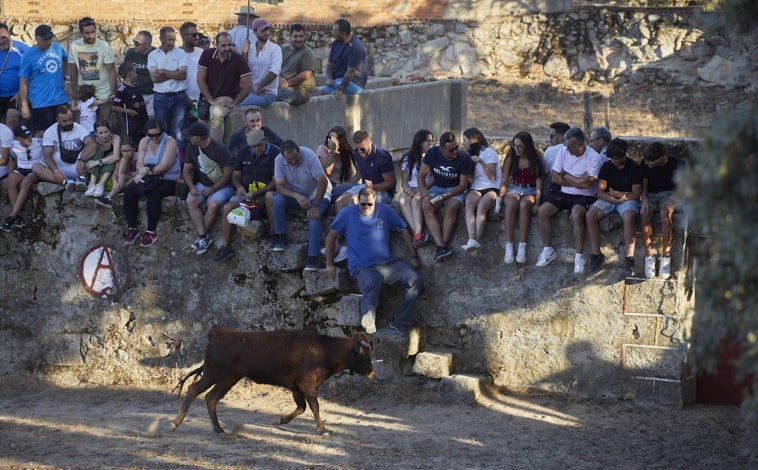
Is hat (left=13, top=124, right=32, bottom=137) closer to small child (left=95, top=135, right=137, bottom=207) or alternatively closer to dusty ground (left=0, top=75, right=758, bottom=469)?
small child (left=95, top=135, right=137, bottom=207)

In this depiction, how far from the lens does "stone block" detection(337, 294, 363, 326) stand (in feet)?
46.5

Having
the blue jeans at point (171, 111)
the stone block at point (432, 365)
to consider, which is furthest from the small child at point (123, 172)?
the stone block at point (432, 365)

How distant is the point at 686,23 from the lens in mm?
24641

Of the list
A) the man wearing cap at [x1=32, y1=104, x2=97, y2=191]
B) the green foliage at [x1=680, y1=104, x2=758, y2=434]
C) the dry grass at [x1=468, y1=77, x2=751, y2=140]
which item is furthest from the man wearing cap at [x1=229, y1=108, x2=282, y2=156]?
the dry grass at [x1=468, y1=77, x2=751, y2=140]

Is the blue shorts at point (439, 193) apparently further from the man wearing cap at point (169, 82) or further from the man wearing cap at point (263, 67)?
the man wearing cap at point (169, 82)

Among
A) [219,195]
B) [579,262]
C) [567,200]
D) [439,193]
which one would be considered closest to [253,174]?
[219,195]

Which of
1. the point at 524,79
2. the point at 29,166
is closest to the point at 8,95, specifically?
the point at 29,166

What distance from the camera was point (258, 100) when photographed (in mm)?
16156

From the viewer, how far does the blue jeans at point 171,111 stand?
16.3m

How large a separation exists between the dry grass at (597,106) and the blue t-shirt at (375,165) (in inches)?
319

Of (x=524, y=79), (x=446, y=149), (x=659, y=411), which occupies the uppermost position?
(x=524, y=79)

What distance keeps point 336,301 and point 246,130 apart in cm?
243

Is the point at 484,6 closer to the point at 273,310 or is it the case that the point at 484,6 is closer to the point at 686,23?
the point at 686,23

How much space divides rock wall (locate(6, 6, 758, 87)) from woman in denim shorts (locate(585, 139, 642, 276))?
39.1 ft
